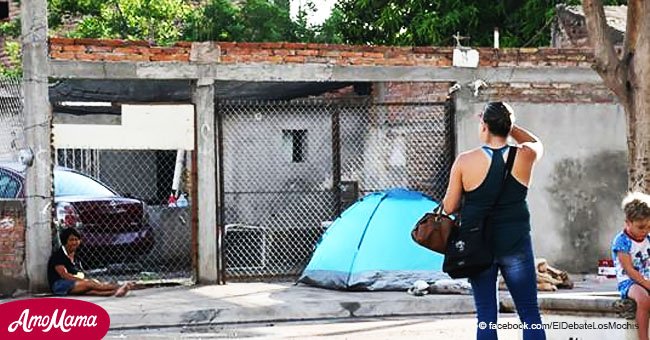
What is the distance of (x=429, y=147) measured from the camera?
1468cm

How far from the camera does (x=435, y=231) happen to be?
20.6ft

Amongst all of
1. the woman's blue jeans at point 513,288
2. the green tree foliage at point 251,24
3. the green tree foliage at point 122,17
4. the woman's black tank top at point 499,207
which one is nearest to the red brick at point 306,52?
the woman's black tank top at point 499,207

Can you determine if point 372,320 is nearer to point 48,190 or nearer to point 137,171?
point 48,190

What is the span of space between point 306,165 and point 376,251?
12.0 ft

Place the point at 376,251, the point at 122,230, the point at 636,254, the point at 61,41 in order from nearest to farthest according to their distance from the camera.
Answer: the point at 636,254 < the point at 61,41 < the point at 376,251 < the point at 122,230

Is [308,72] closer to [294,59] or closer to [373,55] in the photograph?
[294,59]

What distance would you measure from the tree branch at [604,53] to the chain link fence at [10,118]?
6849 mm

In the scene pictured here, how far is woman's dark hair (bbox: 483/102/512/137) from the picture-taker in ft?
20.5

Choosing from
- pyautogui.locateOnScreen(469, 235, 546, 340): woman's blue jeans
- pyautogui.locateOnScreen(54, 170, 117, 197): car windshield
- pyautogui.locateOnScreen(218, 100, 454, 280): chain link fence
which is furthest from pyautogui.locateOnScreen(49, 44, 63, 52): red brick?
pyautogui.locateOnScreen(469, 235, 546, 340): woman's blue jeans

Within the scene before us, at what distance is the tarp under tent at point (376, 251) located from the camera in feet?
41.7

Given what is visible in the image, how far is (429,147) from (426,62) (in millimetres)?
1225

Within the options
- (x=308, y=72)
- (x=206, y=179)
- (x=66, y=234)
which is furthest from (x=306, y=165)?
(x=66, y=234)

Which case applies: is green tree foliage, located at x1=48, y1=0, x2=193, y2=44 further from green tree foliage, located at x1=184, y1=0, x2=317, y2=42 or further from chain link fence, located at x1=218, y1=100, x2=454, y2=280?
chain link fence, located at x1=218, y1=100, x2=454, y2=280

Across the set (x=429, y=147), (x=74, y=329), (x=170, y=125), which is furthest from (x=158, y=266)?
(x=74, y=329)
